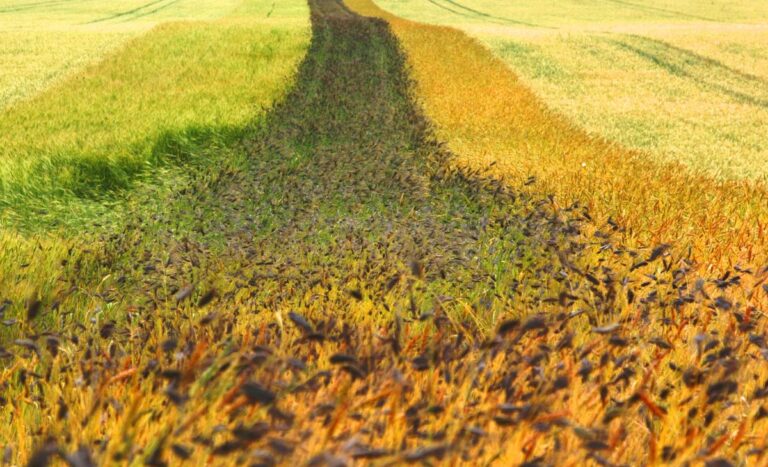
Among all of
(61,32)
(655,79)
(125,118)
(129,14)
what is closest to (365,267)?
(125,118)

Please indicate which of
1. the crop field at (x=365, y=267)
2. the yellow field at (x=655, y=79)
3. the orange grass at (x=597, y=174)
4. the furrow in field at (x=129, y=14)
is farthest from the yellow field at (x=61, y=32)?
the yellow field at (x=655, y=79)

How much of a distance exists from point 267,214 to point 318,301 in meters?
2.23

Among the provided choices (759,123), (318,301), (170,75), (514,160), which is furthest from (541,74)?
(318,301)

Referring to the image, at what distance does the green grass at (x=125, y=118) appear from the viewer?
7.08 metres

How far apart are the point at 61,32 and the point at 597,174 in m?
20.4

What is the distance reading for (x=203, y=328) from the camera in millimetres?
2789

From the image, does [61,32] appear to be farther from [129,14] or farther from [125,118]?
[125,118]

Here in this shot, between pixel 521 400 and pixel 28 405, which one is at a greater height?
pixel 521 400

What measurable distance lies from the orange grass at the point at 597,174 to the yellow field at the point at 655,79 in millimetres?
747

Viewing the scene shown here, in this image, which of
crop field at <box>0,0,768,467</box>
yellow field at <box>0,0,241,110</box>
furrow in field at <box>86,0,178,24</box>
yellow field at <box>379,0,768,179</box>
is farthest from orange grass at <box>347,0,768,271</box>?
furrow in field at <box>86,0,178,24</box>

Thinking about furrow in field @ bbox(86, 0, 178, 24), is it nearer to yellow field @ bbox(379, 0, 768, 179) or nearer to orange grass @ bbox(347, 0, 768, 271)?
yellow field @ bbox(379, 0, 768, 179)

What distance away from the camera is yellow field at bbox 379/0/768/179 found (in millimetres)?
9656

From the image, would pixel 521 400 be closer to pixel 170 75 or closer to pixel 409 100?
pixel 409 100

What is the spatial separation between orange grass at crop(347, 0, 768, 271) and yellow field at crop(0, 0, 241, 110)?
7.12 metres
